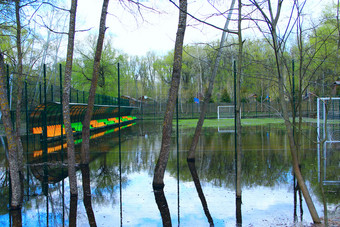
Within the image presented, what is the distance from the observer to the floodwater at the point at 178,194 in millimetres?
4840

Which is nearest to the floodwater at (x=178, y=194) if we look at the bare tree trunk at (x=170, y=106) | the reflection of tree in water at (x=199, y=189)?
the reflection of tree in water at (x=199, y=189)

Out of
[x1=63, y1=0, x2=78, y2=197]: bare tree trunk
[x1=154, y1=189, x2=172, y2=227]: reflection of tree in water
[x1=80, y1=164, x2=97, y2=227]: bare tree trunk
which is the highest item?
[x1=63, y1=0, x2=78, y2=197]: bare tree trunk

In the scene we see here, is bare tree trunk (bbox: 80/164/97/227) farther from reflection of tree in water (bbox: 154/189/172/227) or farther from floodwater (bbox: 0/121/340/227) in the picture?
reflection of tree in water (bbox: 154/189/172/227)

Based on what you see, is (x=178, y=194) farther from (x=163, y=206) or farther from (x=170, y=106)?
(x=170, y=106)

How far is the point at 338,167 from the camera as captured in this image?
8.06 metres

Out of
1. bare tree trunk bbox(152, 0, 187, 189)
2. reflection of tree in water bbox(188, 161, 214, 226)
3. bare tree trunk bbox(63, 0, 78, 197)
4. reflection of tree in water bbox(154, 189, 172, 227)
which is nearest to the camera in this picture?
reflection of tree in water bbox(154, 189, 172, 227)

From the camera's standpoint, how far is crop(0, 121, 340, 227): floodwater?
484 cm

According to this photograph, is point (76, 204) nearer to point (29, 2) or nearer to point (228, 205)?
point (228, 205)

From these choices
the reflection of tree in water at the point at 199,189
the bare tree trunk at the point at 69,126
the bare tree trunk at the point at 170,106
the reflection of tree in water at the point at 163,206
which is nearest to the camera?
the reflection of tree in water at the point at 163,206

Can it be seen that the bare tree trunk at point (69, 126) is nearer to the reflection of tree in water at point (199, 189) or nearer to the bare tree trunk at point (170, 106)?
the bare tree trunk at point (170, 106)

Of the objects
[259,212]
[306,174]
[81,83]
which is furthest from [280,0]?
[81,83]

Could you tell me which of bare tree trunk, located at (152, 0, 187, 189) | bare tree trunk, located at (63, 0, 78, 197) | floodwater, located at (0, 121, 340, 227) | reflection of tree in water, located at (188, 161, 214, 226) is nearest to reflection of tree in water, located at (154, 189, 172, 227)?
floodwater, located at (0, 121, 340, 227)

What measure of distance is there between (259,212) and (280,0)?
3.11 meters

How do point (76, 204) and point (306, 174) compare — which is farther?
point (306, 174)
